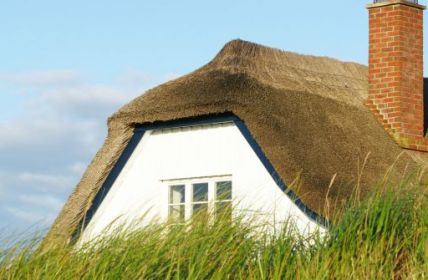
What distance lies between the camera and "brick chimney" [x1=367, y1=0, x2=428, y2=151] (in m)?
16.2

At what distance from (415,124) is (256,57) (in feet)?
8.79

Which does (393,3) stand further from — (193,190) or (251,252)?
(251,252)

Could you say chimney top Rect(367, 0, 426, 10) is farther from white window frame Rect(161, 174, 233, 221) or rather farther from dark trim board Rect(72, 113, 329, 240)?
white window frame Rect(161, 174, 233, 221)

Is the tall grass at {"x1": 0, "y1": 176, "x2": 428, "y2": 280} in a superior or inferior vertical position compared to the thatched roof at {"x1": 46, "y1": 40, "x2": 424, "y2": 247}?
inferior

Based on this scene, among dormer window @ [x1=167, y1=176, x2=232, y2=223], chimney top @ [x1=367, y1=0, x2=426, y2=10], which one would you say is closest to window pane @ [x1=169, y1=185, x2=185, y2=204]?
dormer window @ [x1=167, y1=176, x2=232, y2=223]

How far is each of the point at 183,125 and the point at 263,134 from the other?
143 cm

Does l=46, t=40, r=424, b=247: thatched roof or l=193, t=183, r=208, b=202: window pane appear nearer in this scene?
l=46, t=40, r=424, b=247: thatched roof

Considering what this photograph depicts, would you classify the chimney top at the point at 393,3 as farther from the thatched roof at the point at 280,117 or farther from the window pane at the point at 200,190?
the window pane at the point at 200,190

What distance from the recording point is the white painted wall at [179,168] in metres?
13.6

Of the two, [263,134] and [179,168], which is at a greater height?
[263,134]

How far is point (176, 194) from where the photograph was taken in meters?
14.6

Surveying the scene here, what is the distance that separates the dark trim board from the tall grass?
327cm

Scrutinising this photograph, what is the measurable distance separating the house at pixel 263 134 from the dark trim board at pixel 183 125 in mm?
15

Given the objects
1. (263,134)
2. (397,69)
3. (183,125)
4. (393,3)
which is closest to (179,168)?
(183,125)
